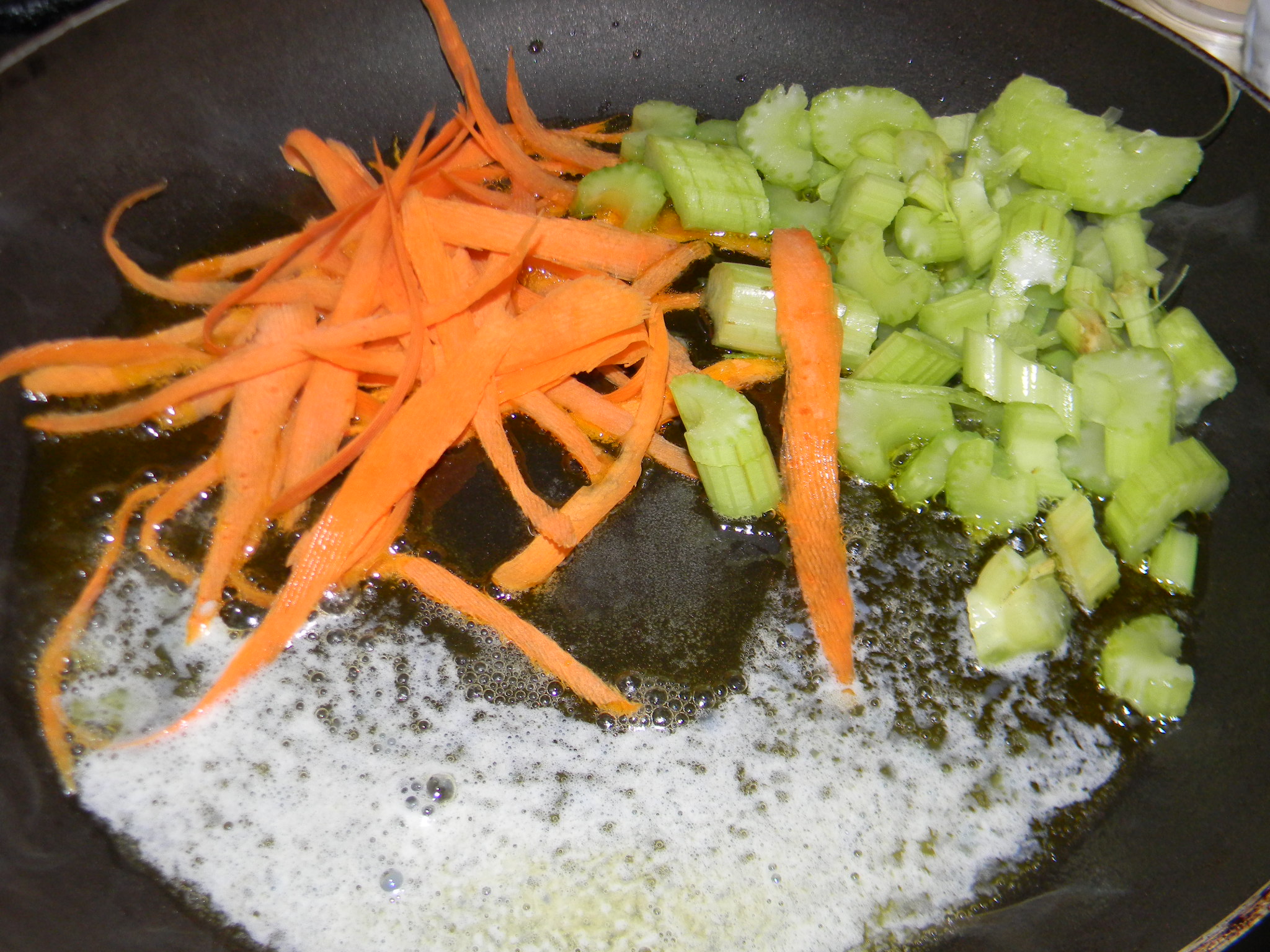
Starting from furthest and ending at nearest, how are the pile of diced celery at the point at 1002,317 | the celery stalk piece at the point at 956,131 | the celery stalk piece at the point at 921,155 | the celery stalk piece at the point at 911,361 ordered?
1. the celery stalk piece at the point at 956,131
2. the celery stalk piece at the point at 921,155
3. the celery stalk piece at the point at 911,361
4. the pile of diced celery at the point at 1002,317

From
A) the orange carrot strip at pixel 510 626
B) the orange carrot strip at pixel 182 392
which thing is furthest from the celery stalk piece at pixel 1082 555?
the orange carrot strip at pixel 182 392

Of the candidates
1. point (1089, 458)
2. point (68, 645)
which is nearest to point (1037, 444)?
point (1089, 458)

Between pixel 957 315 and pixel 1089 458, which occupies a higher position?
pixel 957 315

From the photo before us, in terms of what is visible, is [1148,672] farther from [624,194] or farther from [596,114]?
[596,114]

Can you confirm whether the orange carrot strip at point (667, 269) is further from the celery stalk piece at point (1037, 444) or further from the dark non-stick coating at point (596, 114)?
the celery stalk piece at point (1037, 444)

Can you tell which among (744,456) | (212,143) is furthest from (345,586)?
(212,143)

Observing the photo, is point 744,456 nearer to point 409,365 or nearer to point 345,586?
point 409,365
